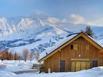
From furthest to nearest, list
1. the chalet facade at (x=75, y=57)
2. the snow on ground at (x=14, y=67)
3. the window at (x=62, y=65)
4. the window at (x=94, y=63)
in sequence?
the snow on ground at (x=14, y=67), the window at (x=94, y=63), the window at (x=62, y=65), the chalet facade at (x=75, y=57)

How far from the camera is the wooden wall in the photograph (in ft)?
163

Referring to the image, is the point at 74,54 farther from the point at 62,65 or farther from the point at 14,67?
the point at 14,67

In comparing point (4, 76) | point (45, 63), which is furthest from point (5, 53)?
point (4, 76)

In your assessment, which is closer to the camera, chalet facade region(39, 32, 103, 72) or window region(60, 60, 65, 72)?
chalet facade region(39, 32, 103, 72)

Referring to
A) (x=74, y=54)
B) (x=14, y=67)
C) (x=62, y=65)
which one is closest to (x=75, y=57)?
(x=74, y=54)

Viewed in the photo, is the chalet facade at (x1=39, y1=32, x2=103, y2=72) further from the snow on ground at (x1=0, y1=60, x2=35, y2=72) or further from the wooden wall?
the snow on ground at (x1=0, y1=60, x2=35, y2=72)

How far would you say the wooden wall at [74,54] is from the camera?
49719 mm

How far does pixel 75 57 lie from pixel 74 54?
1.52ft

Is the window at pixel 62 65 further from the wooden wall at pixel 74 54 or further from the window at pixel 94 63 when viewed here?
the window at pixel 94 63

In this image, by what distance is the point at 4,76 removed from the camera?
3575cm

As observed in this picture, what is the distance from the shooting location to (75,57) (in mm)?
50156

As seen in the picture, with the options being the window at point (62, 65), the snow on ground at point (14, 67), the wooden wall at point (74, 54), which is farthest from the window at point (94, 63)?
the snow on ground at point (14, 67)

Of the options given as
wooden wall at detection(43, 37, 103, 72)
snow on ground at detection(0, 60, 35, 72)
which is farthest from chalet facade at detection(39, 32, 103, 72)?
snow on ground at detection(0, 60, 35, 72)

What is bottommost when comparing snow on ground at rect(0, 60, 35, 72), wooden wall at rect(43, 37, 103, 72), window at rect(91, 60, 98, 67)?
snow on ground at rect(0, 60, 35, 72)
